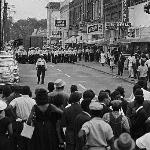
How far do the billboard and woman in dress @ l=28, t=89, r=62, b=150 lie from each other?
37.2m

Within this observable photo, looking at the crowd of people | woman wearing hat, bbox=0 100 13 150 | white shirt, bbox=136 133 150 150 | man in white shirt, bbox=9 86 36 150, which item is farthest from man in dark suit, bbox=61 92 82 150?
white shirt, bbox=136 133 150 150

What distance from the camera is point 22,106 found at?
10.4m

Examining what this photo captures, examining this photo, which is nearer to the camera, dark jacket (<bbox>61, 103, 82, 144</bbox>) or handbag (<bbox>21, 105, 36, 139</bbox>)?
handbag (<bbox>21, 105, 36, 139</bbox>)

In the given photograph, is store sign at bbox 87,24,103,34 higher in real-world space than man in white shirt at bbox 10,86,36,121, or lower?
higher

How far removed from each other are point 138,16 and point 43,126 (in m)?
41.0

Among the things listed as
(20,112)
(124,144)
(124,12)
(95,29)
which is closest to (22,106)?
(20,112)

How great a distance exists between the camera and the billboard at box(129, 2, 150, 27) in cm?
4638

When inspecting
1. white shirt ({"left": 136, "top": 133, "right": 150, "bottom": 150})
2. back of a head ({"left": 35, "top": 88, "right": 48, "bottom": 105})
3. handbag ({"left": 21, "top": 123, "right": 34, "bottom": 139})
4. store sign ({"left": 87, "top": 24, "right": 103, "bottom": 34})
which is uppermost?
store sign ({"left": 87, "top": 24, "right": 103, "bottom": 34})

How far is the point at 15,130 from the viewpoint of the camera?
10078 millimetres

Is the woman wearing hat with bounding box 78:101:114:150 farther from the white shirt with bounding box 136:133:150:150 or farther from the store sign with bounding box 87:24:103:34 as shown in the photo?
the store sign with bounding box 87:24:103:34

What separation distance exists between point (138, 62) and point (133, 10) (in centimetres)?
1980

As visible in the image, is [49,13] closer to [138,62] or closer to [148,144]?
[138,62]

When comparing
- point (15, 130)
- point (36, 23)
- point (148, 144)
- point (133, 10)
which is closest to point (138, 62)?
point (133, 10)

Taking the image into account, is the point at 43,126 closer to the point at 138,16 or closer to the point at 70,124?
the point at 70,124
